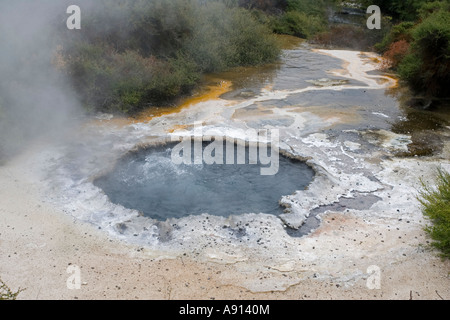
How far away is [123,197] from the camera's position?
24.9ft

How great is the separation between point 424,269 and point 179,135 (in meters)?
5.95

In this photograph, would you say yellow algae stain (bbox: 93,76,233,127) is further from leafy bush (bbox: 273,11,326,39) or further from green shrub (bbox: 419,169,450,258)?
leafy bush (bbox: 273,11,326,39)

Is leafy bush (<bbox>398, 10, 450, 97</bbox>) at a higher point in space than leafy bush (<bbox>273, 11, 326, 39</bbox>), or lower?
lower

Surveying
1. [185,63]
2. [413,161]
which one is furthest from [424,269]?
[185,63]

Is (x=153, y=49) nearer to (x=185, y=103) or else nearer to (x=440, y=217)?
(x=185, y=103)

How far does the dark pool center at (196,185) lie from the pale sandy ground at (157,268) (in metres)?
1.16

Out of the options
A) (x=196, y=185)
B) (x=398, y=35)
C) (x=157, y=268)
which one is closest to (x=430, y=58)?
(x=398, y=35)

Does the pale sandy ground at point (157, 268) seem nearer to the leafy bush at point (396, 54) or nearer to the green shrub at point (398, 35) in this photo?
the leafy bush at point (396, 54)

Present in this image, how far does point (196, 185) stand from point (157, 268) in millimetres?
2501

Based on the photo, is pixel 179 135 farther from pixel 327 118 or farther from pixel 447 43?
pixel 447 43

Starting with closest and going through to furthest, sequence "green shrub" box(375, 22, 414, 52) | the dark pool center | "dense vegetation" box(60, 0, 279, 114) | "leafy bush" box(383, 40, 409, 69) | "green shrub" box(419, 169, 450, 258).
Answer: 1. "green shrub" box(419, 169, 450, 258)
2. the dark pool center
3. "dense vegetation" box(60, 0, 279, 114)
4. "leafy bush" box(383, 40, 409, 69)
5. "green shrub" box(375, 22, 414, 52)

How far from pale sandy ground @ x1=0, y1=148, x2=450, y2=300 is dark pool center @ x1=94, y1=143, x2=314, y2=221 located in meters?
1.16

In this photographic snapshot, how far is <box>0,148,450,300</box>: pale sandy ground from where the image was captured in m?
5.29

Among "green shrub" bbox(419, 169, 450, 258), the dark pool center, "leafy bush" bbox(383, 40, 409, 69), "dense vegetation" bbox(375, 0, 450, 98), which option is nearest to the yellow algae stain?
the dark pool center
